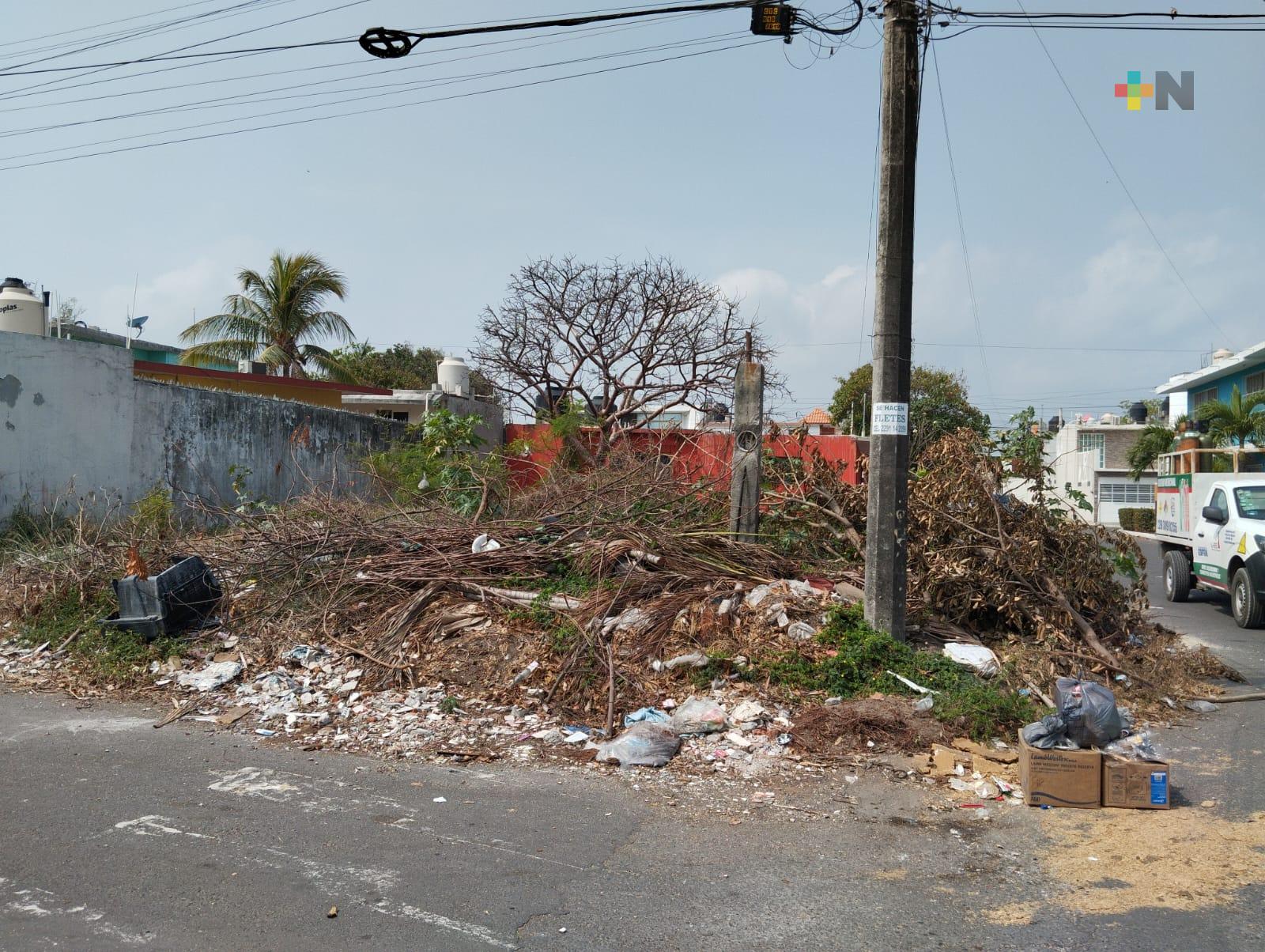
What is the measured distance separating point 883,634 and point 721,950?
419 cm

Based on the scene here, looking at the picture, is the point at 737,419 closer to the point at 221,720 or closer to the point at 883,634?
the point at 883,634

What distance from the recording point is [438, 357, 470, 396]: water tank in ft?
81.4

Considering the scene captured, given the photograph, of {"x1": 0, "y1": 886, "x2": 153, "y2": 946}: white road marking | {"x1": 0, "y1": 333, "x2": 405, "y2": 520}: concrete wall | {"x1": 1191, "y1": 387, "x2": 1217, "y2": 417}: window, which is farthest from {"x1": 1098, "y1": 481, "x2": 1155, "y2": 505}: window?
{"x1": 0, "y1": 886, "x2": 153, "y2": 946}: white road marking

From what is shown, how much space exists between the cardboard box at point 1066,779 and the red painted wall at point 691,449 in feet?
18.0

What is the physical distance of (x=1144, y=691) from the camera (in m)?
7.70

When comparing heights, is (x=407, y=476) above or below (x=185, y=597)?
above

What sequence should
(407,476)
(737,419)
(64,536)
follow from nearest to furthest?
(737,419), (64,536), (407,476)

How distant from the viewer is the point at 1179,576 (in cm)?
1423

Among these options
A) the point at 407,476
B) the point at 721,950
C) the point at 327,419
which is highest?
the point at 327,419

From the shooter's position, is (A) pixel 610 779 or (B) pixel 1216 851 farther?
(A) pixel 610 779

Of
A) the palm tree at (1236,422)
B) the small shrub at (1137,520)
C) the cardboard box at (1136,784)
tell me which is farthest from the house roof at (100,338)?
the small shrub at (1137,520)

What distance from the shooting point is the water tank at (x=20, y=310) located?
13492mm

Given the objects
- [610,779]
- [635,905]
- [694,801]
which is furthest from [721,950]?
[610,779]

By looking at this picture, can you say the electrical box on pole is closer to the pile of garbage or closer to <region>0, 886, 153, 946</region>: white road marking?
the pile of garbage
